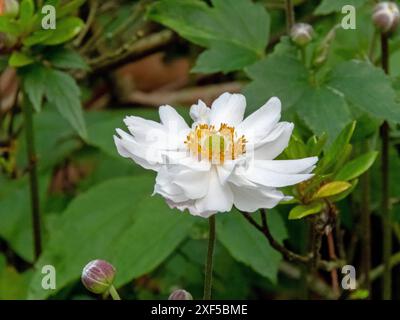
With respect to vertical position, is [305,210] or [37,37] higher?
[37,37]

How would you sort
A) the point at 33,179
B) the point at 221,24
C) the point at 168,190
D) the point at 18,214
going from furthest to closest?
the point at 18,214
the point at 33,179
the point at 221,24
the point at 168,190

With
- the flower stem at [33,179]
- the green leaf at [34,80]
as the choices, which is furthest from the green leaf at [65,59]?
the flower stem at [33,179]

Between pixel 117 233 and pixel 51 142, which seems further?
pixel 51 142

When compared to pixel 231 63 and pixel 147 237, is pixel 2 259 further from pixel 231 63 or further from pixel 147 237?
pixel 231 63

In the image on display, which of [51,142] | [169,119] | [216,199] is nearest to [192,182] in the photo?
[216,199]

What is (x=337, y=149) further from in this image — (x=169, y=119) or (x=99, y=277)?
(x=99, y=277)

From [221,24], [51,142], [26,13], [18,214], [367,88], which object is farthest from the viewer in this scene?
[51,142]

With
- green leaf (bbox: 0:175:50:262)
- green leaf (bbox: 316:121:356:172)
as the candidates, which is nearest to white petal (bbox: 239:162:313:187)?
green leaf (bbox: 316:121:356:172)

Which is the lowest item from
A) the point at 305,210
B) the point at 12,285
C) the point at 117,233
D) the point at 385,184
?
the point at 12,285
